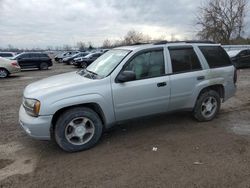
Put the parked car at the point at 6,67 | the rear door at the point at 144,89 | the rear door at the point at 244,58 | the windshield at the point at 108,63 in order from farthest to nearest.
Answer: the rear door at the point at 244,58 → the parked car at the point at 6,67 → the windshield at the point at 108,63 → the rear door at the point at 144,89

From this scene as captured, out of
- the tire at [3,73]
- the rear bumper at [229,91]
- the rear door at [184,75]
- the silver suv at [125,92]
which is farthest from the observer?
→ the tire at [3,73]

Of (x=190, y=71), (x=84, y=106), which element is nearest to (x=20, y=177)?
(x=84, y=106)

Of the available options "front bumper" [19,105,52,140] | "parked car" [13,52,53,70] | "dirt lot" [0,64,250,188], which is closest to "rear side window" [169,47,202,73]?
"dirt lot" [0,64,250,188]

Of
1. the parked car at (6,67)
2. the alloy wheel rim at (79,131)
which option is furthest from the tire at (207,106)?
the parked car at (6,67)

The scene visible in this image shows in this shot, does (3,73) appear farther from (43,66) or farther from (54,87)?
(54,87)

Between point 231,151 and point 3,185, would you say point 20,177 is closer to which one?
point 3,185

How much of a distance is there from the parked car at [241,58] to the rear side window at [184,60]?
43.6 feet

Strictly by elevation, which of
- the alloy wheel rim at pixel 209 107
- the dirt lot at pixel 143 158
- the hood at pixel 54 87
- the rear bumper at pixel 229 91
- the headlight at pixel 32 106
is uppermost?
the hood at pixel 54 87

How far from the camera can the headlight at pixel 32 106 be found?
3.95 metres

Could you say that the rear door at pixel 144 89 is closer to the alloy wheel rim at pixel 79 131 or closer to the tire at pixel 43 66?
the alloy wheel rim at pixel 79 131

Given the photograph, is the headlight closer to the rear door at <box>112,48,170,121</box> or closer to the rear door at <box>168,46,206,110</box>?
the rear door at <box>112,48,170,121</box>

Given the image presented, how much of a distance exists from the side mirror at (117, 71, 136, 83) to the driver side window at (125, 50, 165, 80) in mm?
206

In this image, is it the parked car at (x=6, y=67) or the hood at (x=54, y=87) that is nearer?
the hood at (x=54, y=87)

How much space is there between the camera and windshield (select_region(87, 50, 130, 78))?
4.61 metres
